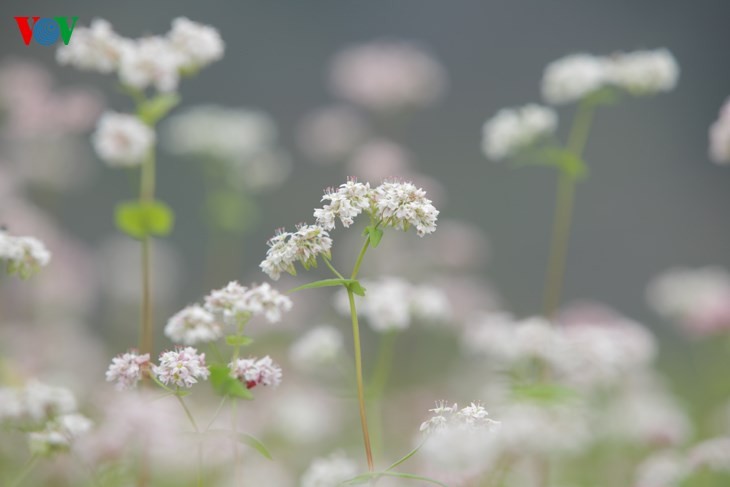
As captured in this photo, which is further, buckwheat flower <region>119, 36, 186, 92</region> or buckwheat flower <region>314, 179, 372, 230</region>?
buckwheat flower <region>119, 36, 186, 92</region>

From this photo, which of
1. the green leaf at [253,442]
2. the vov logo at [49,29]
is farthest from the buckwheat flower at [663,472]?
the vov logo at [49,29]

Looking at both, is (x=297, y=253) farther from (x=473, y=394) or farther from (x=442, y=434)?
(x=473, y=394)

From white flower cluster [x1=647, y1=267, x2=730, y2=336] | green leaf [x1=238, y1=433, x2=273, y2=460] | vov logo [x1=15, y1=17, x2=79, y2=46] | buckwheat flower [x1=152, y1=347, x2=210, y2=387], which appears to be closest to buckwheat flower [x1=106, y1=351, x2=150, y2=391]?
buckwheat flower [x1=152, y1=347, x2=210, y2=387]

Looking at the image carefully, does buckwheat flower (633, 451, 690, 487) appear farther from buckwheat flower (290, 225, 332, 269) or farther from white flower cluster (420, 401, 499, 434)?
buckwheat flower (290, 225, 332, 269)

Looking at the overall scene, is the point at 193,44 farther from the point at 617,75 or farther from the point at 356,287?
the point at 617,75

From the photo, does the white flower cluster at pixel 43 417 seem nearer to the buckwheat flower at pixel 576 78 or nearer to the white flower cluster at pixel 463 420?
the white flower cluster at pixel 463 420
